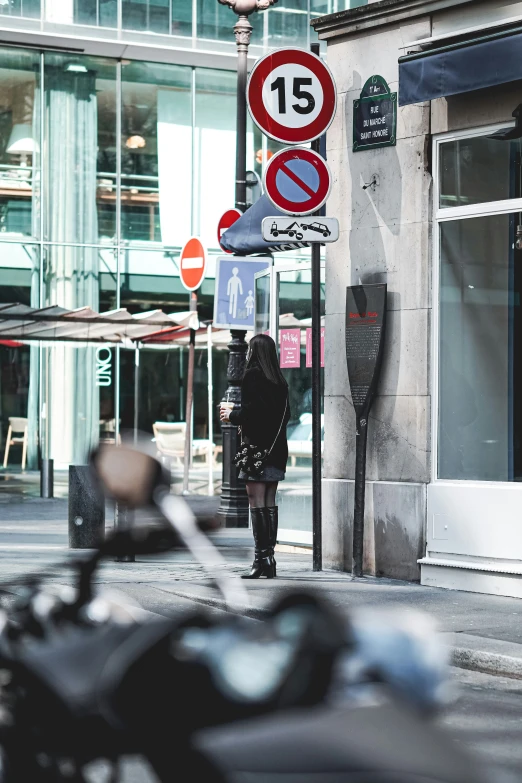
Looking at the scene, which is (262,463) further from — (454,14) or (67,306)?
(67,306)

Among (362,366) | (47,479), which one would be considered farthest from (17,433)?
(362,366)

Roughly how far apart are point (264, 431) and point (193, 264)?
7.32 m

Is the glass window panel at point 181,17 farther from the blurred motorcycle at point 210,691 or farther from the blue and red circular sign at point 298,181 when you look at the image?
Answer: the blurred motorcycle at point 210,691

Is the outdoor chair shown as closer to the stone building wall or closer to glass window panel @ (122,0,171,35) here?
glass window panel @ (122,0,171,35)

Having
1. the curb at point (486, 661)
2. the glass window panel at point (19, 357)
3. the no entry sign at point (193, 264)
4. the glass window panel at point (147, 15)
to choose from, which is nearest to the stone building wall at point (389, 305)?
the curb at point (486, 661)

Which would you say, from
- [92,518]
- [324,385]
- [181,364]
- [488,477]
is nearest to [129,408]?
[181,364]

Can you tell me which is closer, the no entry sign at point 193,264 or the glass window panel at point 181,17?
the no entry sign at point 193,264

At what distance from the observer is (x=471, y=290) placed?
9.80m

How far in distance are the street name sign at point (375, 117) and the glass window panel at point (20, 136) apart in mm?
13122

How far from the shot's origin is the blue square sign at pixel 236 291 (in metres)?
12.7

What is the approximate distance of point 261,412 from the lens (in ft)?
31.0

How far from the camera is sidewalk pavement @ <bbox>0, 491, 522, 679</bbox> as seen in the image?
22.2 ft

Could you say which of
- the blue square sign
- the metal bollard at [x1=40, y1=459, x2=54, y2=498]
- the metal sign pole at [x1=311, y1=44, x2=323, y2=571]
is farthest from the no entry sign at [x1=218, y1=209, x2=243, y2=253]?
the metal bollard at [x1=40, y1=459, x2=54, y2=498]

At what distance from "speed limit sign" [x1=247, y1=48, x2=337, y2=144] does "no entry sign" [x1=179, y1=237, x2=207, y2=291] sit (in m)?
6.82
